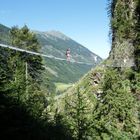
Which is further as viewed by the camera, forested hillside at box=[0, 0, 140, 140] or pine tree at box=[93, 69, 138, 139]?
pine tree at box=[93, 69, 138, 139]

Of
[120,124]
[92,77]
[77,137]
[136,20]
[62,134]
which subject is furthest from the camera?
[92,77]

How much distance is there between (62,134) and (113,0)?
1990 cm

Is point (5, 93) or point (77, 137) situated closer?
point (5, 93)

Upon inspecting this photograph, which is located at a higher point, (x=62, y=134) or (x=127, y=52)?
(x=127, y=52)

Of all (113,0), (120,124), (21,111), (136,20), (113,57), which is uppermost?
(113,0)

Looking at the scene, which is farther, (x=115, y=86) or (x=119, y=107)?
(x=115, y=86)

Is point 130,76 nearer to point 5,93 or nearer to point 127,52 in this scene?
point 127,52

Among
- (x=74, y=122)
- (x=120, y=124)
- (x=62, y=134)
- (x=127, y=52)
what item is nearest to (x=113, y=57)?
(x=127, y=52)

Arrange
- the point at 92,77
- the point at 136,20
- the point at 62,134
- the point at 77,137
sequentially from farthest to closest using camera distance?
the point at 92,77, the point at 136,20, the point at 77,137, the point at 62,134

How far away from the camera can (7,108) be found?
1090 cm

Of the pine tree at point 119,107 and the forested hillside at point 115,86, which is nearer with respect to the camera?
the forested hillside at point 115,86

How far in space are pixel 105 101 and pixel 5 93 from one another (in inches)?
641

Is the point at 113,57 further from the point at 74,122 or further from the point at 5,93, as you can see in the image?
the point at 5,93

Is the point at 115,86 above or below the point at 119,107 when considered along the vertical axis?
above
